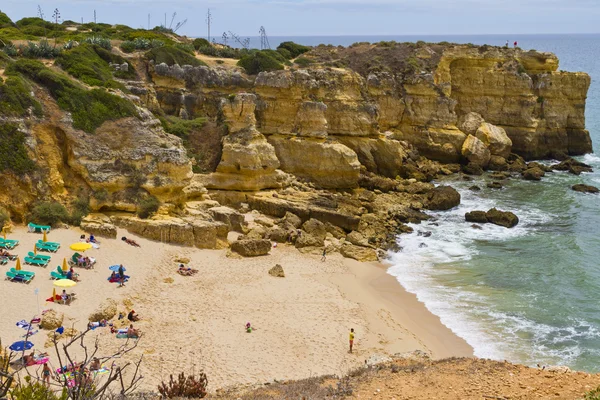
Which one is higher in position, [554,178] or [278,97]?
[278,97]

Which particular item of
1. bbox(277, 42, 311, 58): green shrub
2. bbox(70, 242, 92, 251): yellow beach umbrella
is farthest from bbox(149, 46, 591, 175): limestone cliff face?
bbox(70, 242, 92, 251): yellow beach umbrella

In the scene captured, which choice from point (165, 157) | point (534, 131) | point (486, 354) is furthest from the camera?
point (534, 131)

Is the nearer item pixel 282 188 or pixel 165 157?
pixel 165 157

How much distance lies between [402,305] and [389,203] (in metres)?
11.8

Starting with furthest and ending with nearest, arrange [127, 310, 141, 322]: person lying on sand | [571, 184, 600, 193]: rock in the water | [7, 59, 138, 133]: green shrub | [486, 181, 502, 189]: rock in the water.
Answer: [486, 181, 502, 189]: rock in the water < [571, 184, 600, 193]: rock in the water < [7, 59, 138, 133]: green shrub < [127, 310, 141, 322]: person lying on sand

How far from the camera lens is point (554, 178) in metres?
40.8

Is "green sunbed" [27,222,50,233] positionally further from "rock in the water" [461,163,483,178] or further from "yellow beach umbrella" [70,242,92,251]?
"rock in the water" [461,163,483,178]

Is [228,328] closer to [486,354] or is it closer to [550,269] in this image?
[486,354]

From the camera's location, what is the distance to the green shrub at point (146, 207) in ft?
76.8

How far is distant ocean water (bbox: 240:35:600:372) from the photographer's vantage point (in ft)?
59.1

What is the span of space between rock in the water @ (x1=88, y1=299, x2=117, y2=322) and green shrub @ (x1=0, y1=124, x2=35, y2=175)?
7.65m

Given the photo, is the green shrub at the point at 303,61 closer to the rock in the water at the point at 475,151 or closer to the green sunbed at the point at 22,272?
the rock in the water at the point at 475,151

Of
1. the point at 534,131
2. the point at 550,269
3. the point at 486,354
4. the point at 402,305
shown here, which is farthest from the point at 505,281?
the point at 534,131

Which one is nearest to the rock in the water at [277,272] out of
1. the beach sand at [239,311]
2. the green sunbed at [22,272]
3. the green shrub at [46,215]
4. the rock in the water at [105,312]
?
the beach sand at [239,311]
